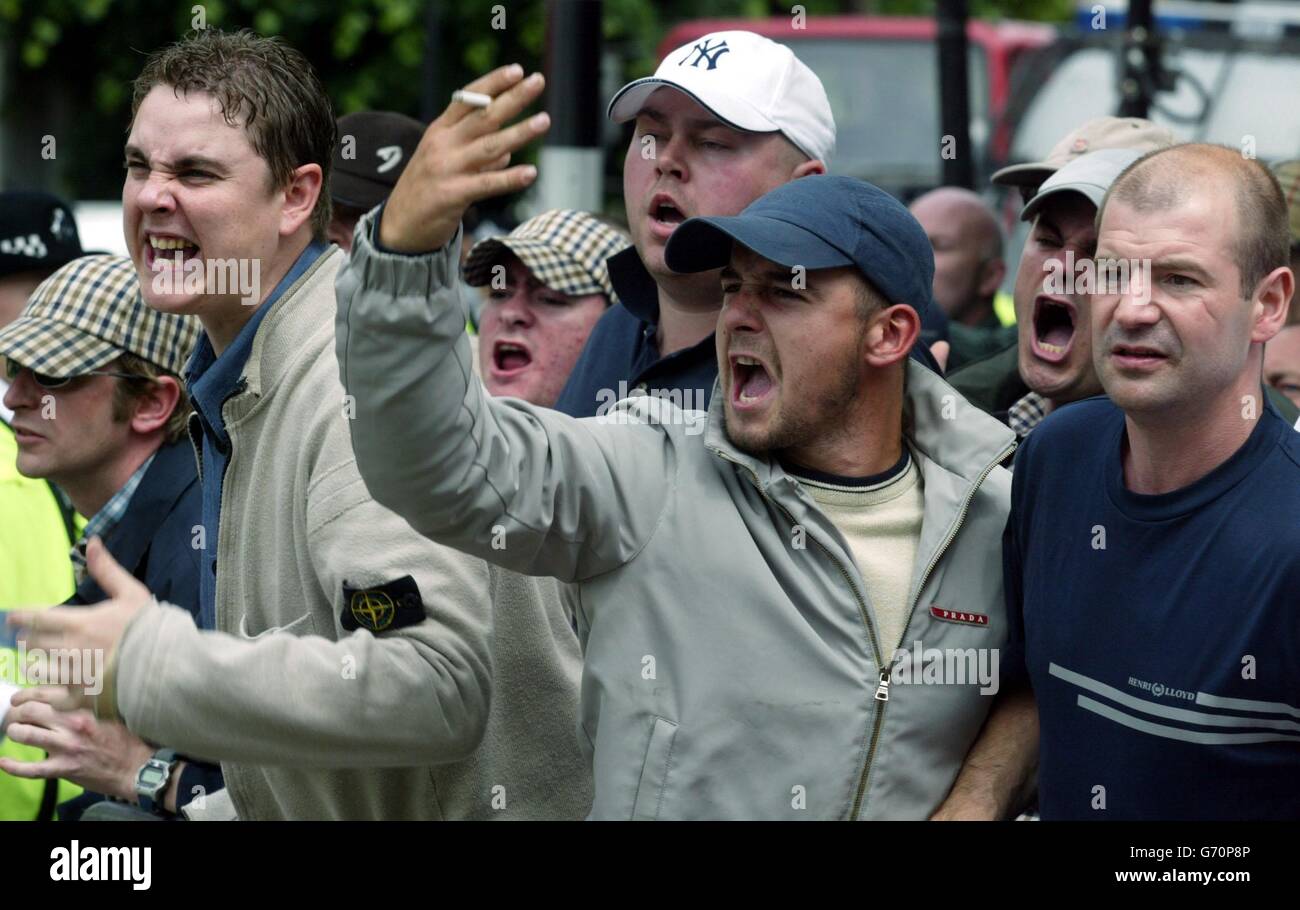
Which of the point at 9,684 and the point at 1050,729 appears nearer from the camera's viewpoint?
the point at 1050,729

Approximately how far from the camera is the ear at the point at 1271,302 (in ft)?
8.77

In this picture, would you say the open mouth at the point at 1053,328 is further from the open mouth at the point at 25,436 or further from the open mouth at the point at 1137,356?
the open mouth at the point at 25,436

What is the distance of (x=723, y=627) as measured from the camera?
272 centimetres

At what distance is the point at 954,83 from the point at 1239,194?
5787 mm

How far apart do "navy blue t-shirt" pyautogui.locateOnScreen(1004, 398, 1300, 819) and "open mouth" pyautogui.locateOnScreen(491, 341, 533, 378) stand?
2188mm

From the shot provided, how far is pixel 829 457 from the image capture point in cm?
292

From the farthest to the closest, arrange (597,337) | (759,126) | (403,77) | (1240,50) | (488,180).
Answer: (403,77)
(1240,50)
(597,337)
(759,126)
(488,180)

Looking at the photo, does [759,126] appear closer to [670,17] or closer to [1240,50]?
[1240,50]

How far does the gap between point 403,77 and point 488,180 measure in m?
16.3

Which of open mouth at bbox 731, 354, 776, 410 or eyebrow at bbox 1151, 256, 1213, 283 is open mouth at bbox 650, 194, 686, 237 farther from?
eyebrow at bbox 1151, 256, 1213, 283

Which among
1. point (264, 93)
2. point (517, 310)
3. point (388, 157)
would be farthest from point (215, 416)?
point (388, 157)

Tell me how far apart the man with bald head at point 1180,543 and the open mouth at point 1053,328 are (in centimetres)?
89

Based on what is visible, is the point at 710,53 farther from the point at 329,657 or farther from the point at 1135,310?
the point at 329,657

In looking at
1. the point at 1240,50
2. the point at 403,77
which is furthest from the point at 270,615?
the point at 403,77
